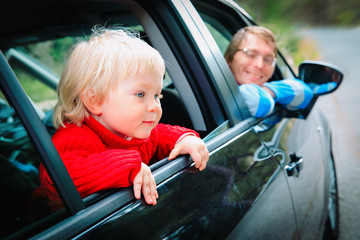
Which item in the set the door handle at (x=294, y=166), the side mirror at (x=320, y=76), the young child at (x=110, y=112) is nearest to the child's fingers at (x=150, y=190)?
the young child at (x=110, y=112)

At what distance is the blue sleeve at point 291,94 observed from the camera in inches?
77.2

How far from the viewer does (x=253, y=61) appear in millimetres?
2236

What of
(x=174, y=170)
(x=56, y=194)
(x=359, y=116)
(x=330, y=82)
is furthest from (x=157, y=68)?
Answer: (x=359, y=116)

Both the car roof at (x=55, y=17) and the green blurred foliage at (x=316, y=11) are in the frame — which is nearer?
the car roof at (x=55, y=17)

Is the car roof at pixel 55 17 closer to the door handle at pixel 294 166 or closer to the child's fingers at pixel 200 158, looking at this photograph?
the child's fingers at pixel 200 158

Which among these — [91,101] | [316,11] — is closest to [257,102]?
[91,101]

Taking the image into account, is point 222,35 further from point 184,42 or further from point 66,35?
point 66,35

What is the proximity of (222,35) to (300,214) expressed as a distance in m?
1.26

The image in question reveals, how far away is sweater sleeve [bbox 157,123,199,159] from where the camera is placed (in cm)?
142

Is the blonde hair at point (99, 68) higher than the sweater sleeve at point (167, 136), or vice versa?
the blonde hair at point (99, 68)

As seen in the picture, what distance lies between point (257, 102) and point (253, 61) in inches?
24.6

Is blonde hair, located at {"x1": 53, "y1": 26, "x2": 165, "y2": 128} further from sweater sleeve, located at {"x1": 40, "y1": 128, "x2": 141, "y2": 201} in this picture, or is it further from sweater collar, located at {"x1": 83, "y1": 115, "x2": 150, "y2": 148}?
sweater sleeve, located at {"x1": 40, "y1": 128, "x2": 141, "y2": 201}

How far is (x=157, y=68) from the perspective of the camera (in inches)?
47.1

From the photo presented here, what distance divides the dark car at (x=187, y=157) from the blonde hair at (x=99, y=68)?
183 millimetres
